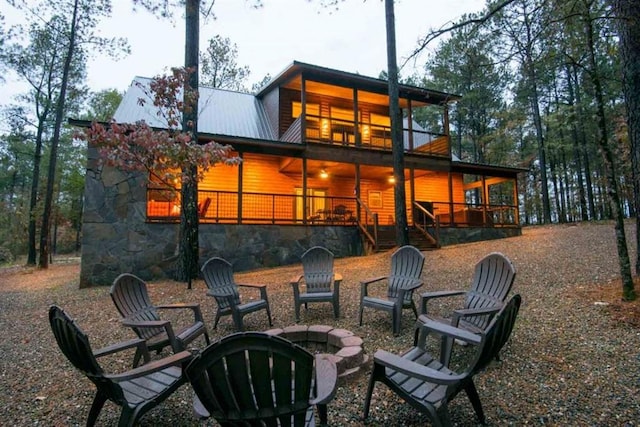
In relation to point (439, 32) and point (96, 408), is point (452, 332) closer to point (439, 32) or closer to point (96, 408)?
point (96, 408)

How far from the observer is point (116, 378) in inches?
81.3

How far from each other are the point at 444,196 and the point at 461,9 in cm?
1247

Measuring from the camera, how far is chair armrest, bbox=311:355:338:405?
75.9 inches

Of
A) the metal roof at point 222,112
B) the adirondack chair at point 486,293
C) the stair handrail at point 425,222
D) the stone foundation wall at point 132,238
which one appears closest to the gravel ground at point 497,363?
the adirondack chair at point 486,293

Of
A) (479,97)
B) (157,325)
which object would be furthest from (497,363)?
(479,97)

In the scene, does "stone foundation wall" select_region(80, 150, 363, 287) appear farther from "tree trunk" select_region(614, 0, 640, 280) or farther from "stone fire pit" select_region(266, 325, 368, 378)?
"tree trunk" select_region(614, 0, 640, 280)

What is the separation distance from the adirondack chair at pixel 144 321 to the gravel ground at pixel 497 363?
1.60 ft

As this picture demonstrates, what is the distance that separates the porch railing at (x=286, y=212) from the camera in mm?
9516

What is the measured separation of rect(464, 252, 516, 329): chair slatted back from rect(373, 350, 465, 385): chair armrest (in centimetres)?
163

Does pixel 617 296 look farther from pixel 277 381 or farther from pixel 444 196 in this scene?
pixel 444 196

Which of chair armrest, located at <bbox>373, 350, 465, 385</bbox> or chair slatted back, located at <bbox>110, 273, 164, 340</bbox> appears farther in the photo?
chair slatted back, located at <bbox>110, 273, 164, 340</bbox>

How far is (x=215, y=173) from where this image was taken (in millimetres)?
12570

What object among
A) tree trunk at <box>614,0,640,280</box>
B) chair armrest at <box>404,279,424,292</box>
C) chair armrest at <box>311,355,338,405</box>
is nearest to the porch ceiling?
chair armrest at <box>404,279,424,292</box>

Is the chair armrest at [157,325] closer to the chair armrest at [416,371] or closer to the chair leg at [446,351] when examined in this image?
the chair armrest at [416,371]
